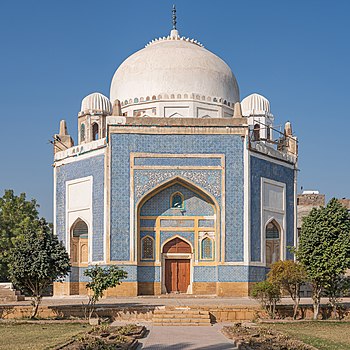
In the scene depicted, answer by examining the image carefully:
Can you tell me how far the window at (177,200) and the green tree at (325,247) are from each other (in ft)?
25.6

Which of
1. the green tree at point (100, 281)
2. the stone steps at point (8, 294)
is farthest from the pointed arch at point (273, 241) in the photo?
the green tree at point (100, 281)

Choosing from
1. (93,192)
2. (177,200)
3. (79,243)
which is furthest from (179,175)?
(79,243)

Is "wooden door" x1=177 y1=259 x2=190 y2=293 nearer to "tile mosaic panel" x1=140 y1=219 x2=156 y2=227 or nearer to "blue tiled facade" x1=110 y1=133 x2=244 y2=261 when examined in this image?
"tile mosaic panel" x1=140 y1=219 x2=156 y2=227

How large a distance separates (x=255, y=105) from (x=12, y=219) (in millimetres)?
13121

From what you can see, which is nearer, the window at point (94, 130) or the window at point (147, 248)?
the window at point (147, 248)

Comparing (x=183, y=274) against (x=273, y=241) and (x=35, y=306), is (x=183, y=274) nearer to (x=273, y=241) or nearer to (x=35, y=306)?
(x=273, y=241)

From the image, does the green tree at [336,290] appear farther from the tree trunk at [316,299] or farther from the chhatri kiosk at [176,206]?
the chhatri kiosk at [176,206]

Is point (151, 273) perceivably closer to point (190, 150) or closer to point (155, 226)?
point (155, 226)

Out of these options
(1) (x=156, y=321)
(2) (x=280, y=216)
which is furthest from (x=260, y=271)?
(1) (x=156, y=321)

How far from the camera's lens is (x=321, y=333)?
14867 mm

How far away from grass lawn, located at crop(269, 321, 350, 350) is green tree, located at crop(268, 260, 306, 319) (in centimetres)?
153

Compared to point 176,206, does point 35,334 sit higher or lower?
lower

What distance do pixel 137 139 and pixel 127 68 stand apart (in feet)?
18.8

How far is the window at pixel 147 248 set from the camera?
2612cm
